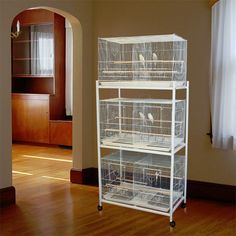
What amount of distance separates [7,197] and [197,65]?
7.51 ft

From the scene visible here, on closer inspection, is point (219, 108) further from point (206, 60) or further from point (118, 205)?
point (118, 205)

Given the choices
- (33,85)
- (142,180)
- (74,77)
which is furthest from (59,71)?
(142,180)

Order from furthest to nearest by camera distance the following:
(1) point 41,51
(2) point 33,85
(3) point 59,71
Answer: (2) point 33,85 < (1) point 41,51 < (3) point 59,71

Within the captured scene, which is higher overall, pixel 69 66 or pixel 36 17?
pixel 36 17

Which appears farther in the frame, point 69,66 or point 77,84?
point 69,66

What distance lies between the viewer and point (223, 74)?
3.96 metres

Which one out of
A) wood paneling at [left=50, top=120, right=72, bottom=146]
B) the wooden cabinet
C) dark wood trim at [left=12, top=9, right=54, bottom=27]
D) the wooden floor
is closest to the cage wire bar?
the wooden floor

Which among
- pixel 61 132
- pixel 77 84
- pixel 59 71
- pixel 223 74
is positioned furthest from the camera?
pixel 59 71

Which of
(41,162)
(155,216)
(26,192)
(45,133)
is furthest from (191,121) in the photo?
(45,133)

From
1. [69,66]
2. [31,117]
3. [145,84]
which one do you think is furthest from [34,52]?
[145,84]

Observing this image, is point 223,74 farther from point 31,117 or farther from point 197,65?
point 31,117

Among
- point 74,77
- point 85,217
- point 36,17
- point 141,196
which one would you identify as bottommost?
point 85,217

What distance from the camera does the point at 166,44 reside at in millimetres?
4309

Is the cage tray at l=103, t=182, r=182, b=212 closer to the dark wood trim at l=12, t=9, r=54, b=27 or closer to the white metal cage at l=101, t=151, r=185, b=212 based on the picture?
the white metal cage at l=101, t=151, r=185, b=212
